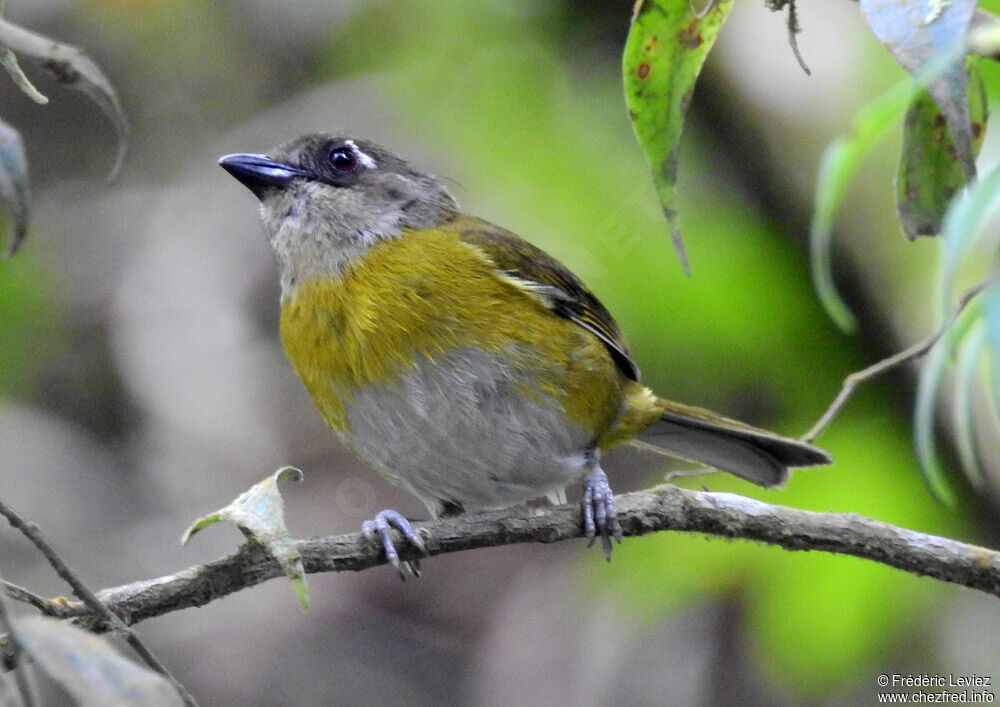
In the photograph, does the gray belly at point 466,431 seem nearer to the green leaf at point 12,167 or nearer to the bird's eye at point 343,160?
the bird's eye at point 343,160

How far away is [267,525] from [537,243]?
12.1 feet

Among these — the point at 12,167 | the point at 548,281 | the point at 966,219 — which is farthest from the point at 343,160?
the point at 966,219

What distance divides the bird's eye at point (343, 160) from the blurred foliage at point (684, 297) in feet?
3.21

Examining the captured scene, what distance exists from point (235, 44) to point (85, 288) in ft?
5.53

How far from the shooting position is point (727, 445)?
14.1ft

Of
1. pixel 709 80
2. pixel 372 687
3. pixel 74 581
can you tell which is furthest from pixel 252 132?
pixel 74 581

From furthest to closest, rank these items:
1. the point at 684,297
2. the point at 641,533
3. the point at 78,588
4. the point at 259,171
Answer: the point at 684,297
the point at 259,171
the point at 641,533
the point at 78,588

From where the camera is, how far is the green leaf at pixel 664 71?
247 cm

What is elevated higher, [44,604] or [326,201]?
[326,201]

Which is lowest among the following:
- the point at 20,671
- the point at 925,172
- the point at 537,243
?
the point at 537,243

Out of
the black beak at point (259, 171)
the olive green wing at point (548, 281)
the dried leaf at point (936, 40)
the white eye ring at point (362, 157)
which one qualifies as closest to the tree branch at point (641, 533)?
the olive green wing at point (548, 281)

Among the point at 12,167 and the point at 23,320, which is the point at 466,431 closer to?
the point at 12,167

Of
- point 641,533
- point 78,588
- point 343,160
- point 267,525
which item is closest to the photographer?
point 78,588

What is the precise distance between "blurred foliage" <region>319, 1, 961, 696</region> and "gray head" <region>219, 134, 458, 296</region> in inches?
37.1
